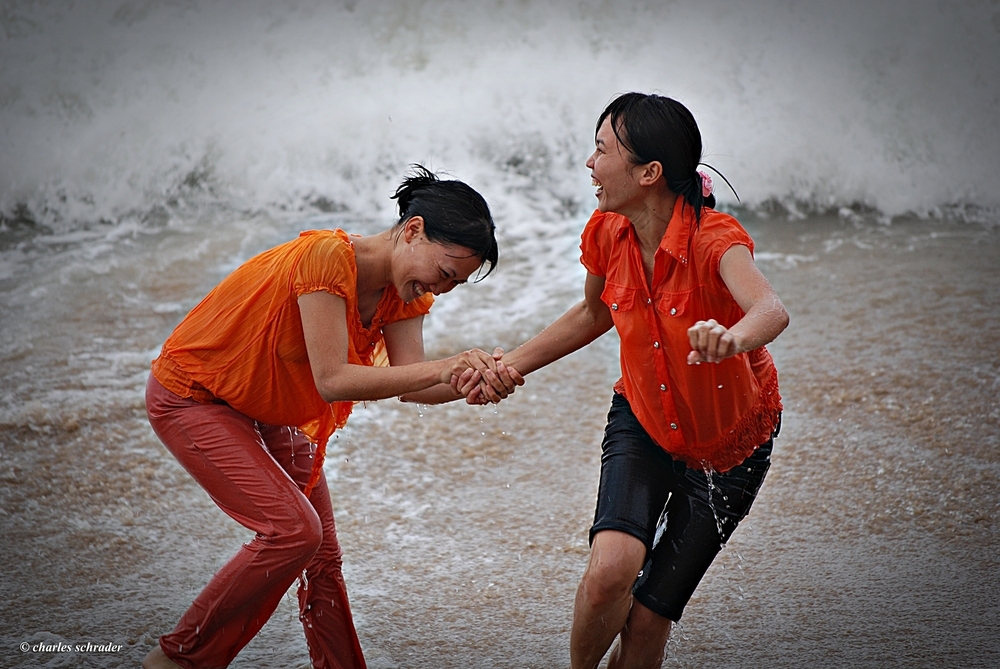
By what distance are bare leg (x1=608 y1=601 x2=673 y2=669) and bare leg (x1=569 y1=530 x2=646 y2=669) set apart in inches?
2.7

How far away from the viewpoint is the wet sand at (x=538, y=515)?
10.4 ft

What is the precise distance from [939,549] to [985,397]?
1341 millimetres

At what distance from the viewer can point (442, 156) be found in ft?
30.8

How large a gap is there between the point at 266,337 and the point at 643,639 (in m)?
1.24

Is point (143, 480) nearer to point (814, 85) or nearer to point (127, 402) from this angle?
point (127, 402)

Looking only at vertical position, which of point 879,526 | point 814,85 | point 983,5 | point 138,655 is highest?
point 983,5

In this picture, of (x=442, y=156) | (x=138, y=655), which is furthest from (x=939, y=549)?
(x=442, y=156)

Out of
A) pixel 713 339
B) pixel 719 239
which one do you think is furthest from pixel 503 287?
pixel 713 339

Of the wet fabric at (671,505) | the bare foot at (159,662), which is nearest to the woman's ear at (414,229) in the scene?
the wet fabric at (671,505)

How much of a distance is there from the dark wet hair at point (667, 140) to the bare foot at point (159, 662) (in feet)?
5.72

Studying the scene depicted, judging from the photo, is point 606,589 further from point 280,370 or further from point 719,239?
point 280,370

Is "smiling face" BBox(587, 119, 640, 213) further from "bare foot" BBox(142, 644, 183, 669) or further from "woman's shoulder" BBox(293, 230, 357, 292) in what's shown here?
"bare foot" BBox(142, 644, 183, 669)

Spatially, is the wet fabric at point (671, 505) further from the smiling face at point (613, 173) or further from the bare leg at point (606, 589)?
the smiling face at point (613, 173)

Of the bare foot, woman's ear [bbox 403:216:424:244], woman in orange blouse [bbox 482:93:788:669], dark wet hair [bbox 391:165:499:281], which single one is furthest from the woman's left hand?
the bare foot
